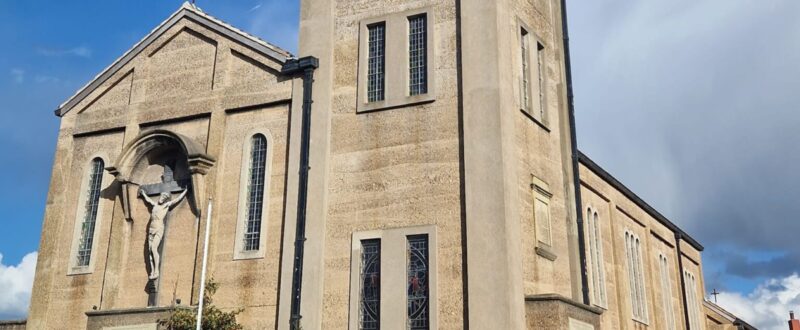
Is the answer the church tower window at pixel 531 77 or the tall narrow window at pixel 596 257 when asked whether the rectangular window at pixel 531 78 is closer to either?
the church tower window at pixel 531 77

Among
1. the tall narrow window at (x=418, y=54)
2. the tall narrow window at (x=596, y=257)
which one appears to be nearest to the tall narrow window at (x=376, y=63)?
the tall narrow window at (x=418, y=54)

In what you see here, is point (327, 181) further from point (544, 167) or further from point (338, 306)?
point (544, 167)

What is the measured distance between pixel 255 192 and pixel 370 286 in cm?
448

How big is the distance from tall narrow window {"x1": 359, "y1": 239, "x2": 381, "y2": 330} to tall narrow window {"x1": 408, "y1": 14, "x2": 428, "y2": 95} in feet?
13.0

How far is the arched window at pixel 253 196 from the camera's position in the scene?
21219mm

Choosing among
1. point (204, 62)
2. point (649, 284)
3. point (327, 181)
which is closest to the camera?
point (327, 181)

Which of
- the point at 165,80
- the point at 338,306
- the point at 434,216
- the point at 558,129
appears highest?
the point at 165,80

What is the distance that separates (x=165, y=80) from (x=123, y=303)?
6.48 meters

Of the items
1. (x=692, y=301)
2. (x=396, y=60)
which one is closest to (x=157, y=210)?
(x=396, y=60)

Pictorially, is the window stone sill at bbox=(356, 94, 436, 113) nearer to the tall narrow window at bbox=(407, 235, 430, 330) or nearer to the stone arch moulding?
the tall narrow window at bbox=(407, 235, 430, 330)

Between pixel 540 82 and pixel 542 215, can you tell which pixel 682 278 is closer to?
pixel 540 82

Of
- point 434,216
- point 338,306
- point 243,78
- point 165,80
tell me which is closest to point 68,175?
point 165,80

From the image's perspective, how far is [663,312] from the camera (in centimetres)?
3272

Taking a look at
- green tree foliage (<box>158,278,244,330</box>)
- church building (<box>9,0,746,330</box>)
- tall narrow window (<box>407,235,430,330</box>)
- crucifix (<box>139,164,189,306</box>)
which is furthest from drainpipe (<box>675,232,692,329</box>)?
crucifix (<box>139,164,189,306</box>)
